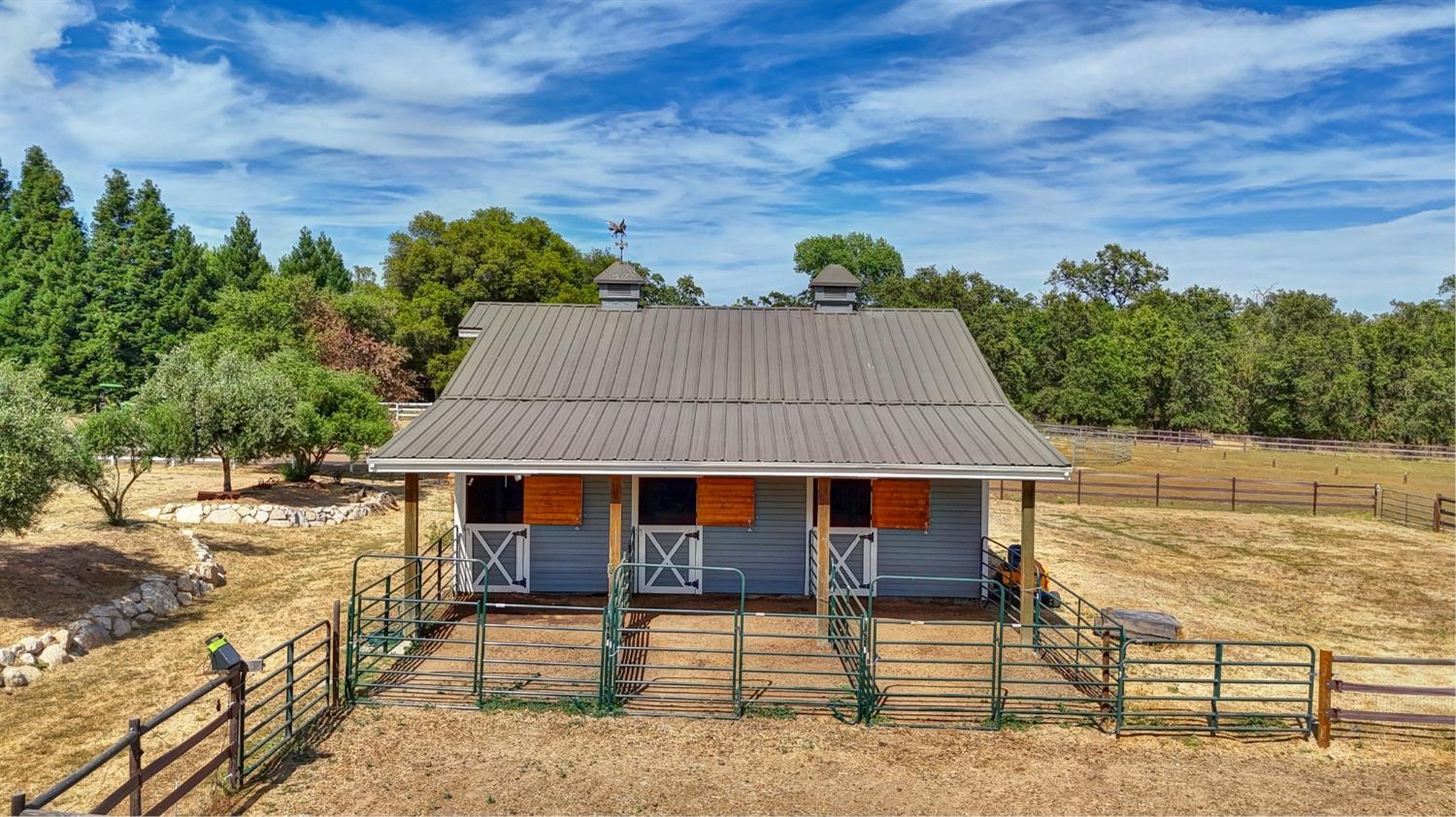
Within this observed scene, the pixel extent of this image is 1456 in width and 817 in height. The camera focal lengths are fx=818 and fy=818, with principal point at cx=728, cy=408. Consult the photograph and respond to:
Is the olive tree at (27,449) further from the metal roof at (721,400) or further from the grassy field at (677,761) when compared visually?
the metal roof at (721,400)

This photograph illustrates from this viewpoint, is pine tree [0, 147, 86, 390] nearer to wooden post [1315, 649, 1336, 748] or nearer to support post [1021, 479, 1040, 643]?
support post [1021, 479, 1040, 643]

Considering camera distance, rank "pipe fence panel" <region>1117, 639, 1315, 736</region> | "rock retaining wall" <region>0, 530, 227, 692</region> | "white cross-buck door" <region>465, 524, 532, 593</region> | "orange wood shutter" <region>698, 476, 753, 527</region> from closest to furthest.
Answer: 1. "pipe fence panel" <region>1117, 639, 1315, 736</region>
2. "rock retaining wall" <region>0, 530, 227, 692</region>
3. "orange wood shutter" <region>698, 476, 753, 527</region>
4. "white cross-buck door" <region>465, 524, 532, 593</region>

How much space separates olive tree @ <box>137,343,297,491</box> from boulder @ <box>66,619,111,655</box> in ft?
26.3

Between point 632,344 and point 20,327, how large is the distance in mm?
44795

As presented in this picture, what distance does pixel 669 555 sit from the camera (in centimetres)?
1291

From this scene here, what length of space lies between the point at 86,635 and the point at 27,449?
2.87m

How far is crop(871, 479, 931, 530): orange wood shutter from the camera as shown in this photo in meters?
12.8

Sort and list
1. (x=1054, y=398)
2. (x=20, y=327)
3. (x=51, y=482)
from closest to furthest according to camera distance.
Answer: (x=51, y=482)
(x=20, y=327)
(x=1054, y=398)

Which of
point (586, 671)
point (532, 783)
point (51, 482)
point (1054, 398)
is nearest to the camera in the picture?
point (532, 783)

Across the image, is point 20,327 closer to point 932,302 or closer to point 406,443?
point 406,443

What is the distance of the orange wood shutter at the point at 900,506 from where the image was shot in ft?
42.1

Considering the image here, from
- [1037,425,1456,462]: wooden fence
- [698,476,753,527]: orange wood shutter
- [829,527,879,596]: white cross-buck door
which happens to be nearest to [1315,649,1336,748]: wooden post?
[829,527,879,596]: white cross-buck door

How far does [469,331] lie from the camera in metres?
15.8

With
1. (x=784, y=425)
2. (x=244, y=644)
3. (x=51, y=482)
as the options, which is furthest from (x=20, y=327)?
(x=784, y=425)
